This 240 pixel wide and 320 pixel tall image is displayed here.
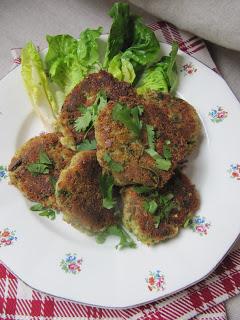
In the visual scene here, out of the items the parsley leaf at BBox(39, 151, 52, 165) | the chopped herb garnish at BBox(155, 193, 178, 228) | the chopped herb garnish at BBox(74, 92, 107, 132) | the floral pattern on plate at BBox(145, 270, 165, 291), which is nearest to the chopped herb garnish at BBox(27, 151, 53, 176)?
the parsley leaf at BBox(39, 151, 52, 165)

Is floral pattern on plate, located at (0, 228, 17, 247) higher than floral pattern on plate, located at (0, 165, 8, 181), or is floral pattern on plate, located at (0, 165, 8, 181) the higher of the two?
floral pattern on plate, located at (0, 165, 8, 181)

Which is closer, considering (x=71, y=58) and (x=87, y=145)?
(x=87, y=145)

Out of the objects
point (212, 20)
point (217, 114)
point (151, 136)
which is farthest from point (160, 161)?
point (212, 20)

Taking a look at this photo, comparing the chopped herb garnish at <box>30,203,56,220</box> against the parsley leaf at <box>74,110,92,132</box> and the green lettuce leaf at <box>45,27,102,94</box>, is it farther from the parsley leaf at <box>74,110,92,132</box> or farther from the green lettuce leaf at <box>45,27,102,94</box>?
the green lettuce leaf at <box>45,27,102,94</box>

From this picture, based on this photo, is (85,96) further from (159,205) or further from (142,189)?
(159,205)

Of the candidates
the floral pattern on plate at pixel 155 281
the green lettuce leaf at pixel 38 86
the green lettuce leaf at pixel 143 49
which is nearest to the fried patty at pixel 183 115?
the green lettuce leaf at pixel 143 49

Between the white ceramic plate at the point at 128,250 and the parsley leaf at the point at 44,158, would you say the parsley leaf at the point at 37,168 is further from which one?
the white ceramic plate at the point at 128,250
